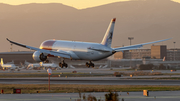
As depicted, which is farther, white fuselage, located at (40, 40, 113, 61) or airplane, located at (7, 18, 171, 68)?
white fuselage, located at (40, 40, 113, 61)

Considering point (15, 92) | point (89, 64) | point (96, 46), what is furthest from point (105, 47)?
point (15, 92)

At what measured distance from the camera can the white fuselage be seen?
6944 centimetres

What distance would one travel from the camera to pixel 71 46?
71.7 m

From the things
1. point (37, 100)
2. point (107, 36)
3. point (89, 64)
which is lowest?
point (37, 100)

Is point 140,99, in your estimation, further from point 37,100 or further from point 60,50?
point 60,50

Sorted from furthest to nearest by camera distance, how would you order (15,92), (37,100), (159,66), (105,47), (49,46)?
(159,66), (49,46), (105,47), (15,92), (37,100)

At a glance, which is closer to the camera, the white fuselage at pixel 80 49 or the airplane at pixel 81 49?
the airplane at pixel 81 49

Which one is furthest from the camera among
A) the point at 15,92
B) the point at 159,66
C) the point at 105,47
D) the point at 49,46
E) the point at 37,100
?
the point at 159,66

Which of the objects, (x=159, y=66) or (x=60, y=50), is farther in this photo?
(x=159, y=66)

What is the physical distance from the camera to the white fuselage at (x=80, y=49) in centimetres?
6944

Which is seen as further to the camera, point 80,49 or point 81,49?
point 80,49

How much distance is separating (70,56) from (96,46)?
21.2 ft

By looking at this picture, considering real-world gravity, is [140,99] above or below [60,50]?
below

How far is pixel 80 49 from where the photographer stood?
70.4m
